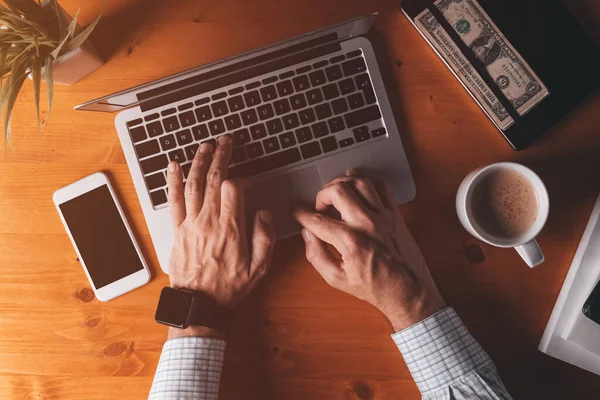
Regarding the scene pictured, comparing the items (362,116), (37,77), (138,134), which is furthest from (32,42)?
(362,116)

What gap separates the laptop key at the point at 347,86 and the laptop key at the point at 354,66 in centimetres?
1

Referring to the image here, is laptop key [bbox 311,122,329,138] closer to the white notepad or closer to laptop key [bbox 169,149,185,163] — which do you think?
laptop key [bbox 169,149,185,163]

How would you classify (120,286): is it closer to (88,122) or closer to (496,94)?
(88,122)

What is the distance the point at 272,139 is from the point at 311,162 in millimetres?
73

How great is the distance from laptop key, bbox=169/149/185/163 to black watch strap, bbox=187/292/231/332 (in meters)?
0.22

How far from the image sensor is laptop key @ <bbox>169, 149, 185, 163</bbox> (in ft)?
2.38

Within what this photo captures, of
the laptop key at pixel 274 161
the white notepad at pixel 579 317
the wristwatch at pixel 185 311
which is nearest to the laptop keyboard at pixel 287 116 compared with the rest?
the laptop key at pixel 274 161

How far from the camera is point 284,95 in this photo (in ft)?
2.36

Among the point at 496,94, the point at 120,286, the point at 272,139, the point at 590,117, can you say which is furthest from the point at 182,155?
the point at 590,117

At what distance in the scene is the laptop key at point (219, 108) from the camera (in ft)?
2.36

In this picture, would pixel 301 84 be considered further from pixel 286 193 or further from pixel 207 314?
pixel 207 314

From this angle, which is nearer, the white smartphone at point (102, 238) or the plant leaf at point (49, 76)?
the plant leaf at point (49, 76)

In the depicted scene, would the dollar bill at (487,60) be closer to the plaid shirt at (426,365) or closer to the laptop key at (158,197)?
the plaid shirt at (426,365)

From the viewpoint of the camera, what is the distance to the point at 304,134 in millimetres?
718
